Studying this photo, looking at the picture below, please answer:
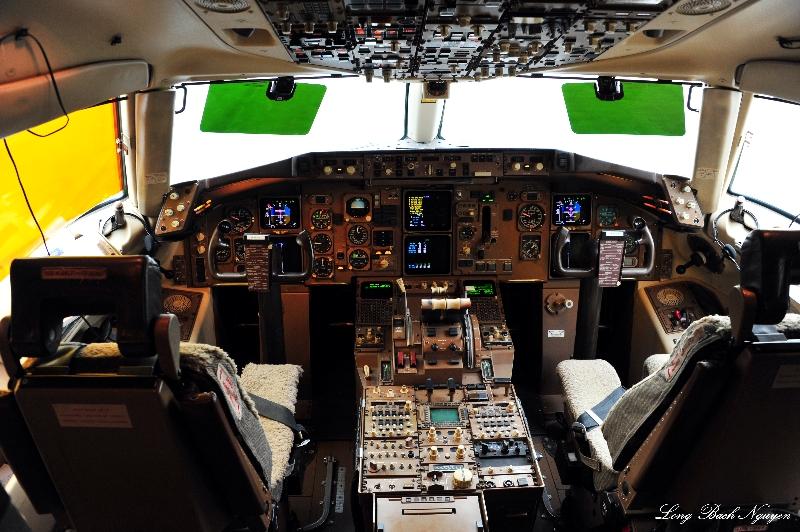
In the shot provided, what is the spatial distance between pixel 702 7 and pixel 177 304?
11.7ft

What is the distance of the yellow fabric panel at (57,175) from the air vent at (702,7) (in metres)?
2.60

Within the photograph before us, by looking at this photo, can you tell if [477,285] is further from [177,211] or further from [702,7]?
[702,7]

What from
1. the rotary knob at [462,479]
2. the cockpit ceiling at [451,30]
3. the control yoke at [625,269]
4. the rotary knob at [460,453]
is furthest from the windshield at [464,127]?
the rotary knob at [462,479]

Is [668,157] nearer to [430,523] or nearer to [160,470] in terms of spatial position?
[430,523]

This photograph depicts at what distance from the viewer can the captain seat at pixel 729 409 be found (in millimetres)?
1729

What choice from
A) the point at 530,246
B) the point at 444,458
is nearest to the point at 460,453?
the point at 444,458

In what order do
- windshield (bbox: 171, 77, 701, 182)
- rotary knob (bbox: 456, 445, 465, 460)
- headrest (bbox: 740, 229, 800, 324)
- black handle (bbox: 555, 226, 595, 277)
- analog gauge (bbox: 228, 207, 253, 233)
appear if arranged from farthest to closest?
1. windshield (bbox: 171, 77, 701, 182)
2. analog gauge (bbox: 228, 207, 253, 233)
3. black handle (bbox: 555, 226, 595, 277)
4. rotary knob (bbox: 456, 445, 465, 460)
5. headrest (bbox: 740, 229, 800, 324)

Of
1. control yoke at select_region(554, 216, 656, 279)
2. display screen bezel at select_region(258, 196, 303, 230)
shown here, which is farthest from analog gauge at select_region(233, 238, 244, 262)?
control yoke at select_region(554, 216, 656, 279)

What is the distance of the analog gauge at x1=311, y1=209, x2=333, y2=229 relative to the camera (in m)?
4.42

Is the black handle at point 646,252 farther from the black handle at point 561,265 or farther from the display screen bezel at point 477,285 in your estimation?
the display screen bezel at point 477,285

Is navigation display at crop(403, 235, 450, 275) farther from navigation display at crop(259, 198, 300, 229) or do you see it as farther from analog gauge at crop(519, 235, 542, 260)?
navigation display at crop(259, 198, 300, 229)

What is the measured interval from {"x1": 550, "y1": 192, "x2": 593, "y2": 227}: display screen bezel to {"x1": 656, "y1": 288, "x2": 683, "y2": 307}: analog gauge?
712 millimetres

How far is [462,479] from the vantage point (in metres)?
2.79

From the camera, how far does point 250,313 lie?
4.72m
